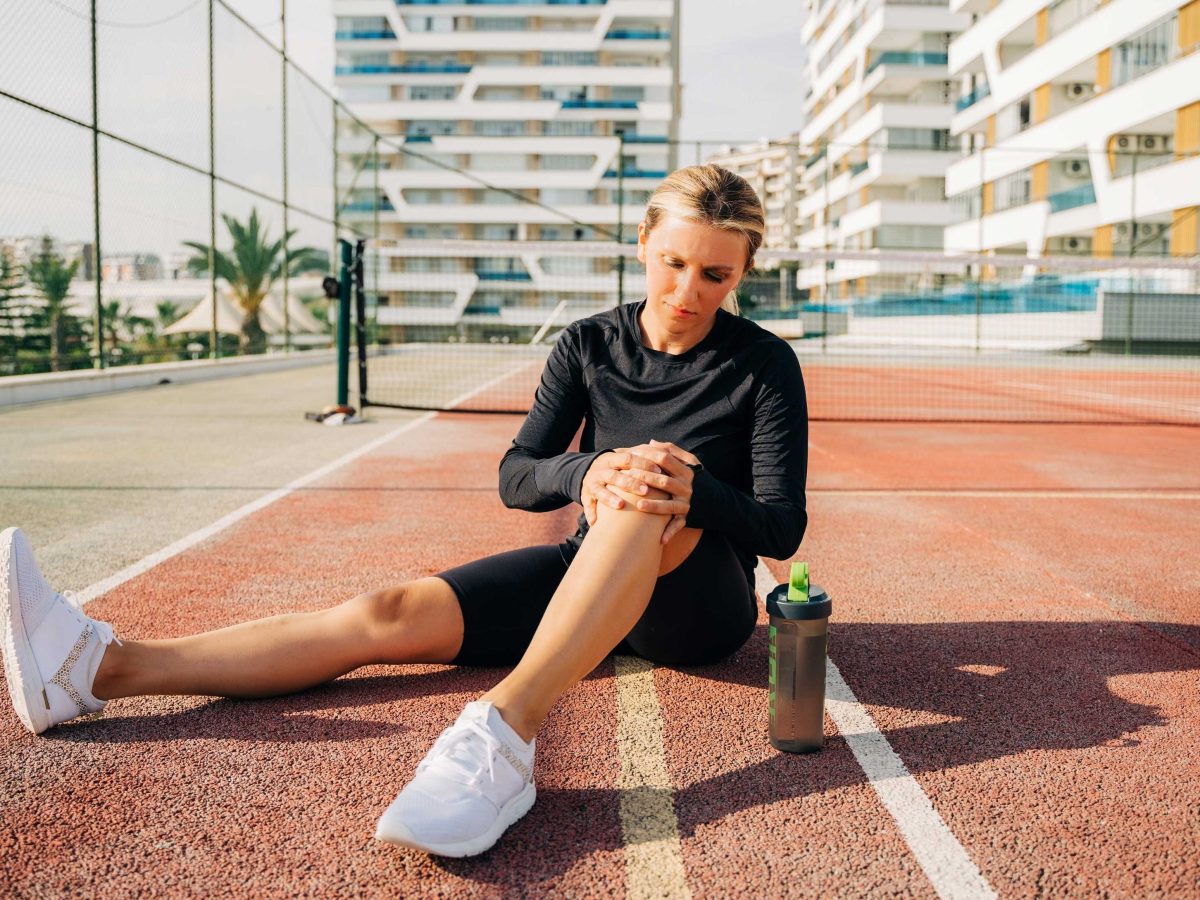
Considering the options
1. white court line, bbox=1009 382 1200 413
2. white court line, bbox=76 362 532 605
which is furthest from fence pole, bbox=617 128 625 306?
white court line, bbox=76 362 532 605

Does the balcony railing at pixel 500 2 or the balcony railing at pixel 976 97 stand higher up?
the balcony railing at pixel 500 2

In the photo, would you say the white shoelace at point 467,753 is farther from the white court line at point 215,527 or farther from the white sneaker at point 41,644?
the white court line at point 215,527

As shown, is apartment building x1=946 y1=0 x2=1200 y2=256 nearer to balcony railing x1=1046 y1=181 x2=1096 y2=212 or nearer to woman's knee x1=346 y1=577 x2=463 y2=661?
balcony railing x1=1046 y1=181 x2=1096 y2=212

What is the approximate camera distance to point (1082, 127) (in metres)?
33.5

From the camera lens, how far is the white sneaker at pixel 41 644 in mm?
2324

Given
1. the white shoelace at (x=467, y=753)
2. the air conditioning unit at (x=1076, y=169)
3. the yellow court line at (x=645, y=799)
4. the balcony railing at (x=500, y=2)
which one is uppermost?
the balcony railing at (x=500, y=2)

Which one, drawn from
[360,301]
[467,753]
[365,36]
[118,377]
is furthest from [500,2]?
[467,753]

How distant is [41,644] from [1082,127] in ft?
121

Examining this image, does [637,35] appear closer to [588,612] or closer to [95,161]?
[95,161]

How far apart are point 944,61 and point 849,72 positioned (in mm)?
8551

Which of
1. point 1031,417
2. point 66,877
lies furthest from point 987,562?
point 1031,417

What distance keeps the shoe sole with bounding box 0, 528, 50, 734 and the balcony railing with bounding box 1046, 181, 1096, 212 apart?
35196mm

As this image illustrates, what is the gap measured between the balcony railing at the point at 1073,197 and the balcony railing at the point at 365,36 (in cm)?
4964

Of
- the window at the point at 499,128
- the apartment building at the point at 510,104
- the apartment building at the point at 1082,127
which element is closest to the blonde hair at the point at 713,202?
the apartment building at the point at 1082,127
